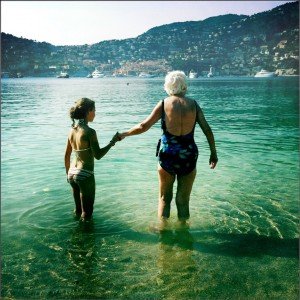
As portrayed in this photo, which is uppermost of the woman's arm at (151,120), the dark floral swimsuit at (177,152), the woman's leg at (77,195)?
the woman's arm at (151,120)

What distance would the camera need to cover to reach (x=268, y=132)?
16.8 meters

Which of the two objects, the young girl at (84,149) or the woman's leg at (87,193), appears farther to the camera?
the woman's leg at (87,193)

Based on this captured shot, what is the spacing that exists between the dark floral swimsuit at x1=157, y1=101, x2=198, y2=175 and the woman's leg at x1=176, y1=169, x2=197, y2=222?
5.3 inches

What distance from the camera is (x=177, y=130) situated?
4953 mm

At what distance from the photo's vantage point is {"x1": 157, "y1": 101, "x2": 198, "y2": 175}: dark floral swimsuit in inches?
197

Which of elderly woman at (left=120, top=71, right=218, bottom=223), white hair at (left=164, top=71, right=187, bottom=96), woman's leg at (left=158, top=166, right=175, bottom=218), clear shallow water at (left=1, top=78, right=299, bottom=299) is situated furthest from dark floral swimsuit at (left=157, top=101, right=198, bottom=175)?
clear shallow water at (left=1, top=78, right=299, bottom=299)

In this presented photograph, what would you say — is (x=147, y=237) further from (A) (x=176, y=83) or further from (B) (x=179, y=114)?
(A) (x=176, y=83)

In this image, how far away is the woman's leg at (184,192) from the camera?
5.21m

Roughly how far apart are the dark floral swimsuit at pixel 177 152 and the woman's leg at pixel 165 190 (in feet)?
0.41

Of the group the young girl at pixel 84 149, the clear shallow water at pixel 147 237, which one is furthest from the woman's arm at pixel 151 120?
the clear shallow water at pixel 147 237

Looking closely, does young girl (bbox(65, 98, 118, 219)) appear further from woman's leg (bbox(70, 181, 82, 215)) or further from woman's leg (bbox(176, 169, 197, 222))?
woman's leg (bbox(176, 169, 197, 222))

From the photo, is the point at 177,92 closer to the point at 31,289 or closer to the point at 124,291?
the point at 124,291

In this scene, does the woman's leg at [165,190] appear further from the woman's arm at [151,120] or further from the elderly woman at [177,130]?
the woman's arm at [151,120]

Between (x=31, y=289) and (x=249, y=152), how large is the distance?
959 cm
